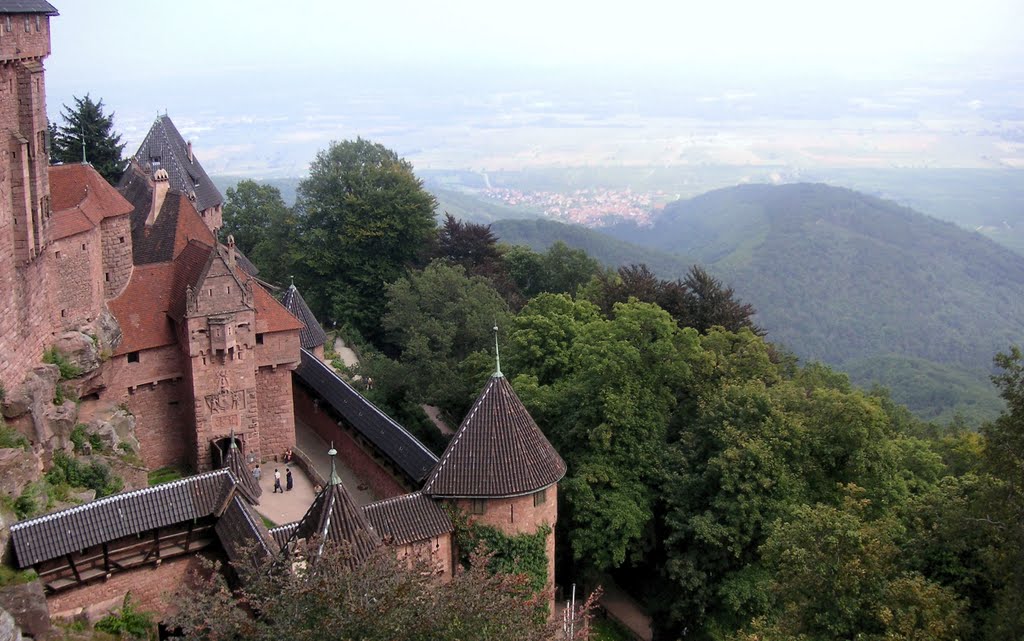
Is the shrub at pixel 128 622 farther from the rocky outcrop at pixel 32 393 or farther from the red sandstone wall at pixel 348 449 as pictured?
Result: the red sandstone wall at pixel 348 449

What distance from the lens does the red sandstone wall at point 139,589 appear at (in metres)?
18.3

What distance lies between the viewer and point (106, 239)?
26641 mm

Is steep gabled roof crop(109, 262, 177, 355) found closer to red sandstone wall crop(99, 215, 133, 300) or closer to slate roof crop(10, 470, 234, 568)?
red sandstone wall crop(99, 215, 133, 300)

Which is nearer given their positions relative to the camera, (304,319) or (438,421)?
(438,421)

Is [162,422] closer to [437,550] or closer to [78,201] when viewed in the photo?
[78,201]

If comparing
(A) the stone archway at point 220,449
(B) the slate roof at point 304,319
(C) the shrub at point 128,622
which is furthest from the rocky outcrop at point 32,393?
(B) the slate roof at point 304,319

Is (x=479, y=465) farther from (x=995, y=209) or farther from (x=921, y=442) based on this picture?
(x=995, y=209)

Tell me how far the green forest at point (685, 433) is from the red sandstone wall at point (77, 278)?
11573 mm

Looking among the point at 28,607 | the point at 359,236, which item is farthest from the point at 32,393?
the point at 359,236

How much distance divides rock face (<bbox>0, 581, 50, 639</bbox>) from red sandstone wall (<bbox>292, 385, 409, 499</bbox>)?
32.4 ft

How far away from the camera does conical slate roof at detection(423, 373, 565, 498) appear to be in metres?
20.8

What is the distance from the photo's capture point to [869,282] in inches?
3415

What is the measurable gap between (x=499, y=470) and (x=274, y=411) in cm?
1118

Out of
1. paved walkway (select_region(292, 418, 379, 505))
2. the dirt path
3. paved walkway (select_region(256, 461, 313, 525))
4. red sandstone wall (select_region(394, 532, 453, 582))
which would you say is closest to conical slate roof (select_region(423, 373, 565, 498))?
red sandstone wall (select_region(394, 532, 453, 582))
